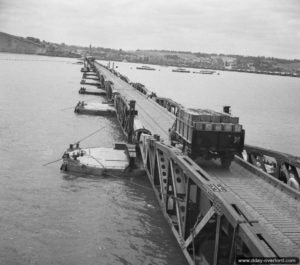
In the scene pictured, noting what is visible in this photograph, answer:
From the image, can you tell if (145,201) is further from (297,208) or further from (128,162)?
(297,208)

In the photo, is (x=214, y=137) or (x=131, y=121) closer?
(x=214, y=137)

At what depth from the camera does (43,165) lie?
117 feet

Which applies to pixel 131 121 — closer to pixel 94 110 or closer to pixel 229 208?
pixel 229 208

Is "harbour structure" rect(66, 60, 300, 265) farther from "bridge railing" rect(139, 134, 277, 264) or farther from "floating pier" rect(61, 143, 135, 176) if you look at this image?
"floating pier" rect(61, 143, 135, 176)

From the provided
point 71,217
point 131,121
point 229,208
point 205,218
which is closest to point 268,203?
point 205,218

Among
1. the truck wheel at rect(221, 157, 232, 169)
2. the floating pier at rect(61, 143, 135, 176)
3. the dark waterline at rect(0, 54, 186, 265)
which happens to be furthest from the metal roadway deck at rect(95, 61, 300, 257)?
the floating pier at rect(61, 143, 135, 176)

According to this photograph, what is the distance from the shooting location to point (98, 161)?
34.7m

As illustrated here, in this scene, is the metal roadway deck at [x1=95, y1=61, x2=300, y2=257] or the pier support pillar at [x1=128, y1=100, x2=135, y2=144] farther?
the pier support pillar at [x1=128, y1=100, x2=135, y2=144]

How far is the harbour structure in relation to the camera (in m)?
A: 13.9

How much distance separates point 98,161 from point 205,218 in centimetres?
1872

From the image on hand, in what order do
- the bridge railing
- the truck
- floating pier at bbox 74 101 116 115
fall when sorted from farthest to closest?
floating pier at bbox 74 101 116 115 → the truck → the bridge railing

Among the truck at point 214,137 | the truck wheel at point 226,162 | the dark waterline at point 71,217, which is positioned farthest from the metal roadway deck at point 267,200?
the dark waterline at point 71,217

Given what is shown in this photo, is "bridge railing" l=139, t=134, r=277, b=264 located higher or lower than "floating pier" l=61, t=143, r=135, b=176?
higher

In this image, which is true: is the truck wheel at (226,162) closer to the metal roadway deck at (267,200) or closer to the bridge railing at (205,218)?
the metal roadway deck at (267,200)
